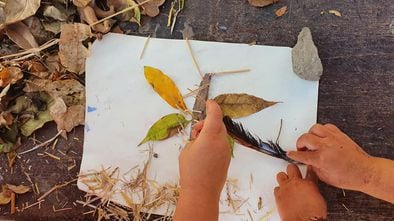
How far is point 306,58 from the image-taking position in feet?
3.59

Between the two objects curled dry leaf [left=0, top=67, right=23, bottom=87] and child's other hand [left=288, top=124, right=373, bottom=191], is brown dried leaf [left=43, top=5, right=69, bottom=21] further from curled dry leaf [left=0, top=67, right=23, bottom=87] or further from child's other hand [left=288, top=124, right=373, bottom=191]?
child's other hand [left=288, top=124, right=373, bottom=191]

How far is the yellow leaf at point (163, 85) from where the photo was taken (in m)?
1.14

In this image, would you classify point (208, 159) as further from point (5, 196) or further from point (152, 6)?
point (5, 196)

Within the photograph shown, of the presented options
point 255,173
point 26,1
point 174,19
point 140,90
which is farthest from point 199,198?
point 26,1

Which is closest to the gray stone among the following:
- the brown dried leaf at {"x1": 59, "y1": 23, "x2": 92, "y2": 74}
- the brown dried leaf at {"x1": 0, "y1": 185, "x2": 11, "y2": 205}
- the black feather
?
the black feather

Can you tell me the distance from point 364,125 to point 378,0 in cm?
24

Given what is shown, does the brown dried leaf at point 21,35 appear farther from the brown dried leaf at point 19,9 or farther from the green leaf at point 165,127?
the green leaf at point 165,127

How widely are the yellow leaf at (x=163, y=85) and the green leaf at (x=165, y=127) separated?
0.08 feet

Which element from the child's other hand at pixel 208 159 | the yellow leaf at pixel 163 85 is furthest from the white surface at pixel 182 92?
the child's other hand at pixel 208 159

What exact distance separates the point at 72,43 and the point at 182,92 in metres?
0.23

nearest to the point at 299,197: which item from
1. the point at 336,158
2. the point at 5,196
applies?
the point at 336,158

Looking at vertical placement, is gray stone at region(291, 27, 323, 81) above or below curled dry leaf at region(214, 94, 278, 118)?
above

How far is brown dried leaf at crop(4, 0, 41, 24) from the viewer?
1111 millimetres

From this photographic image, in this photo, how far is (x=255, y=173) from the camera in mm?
1124
